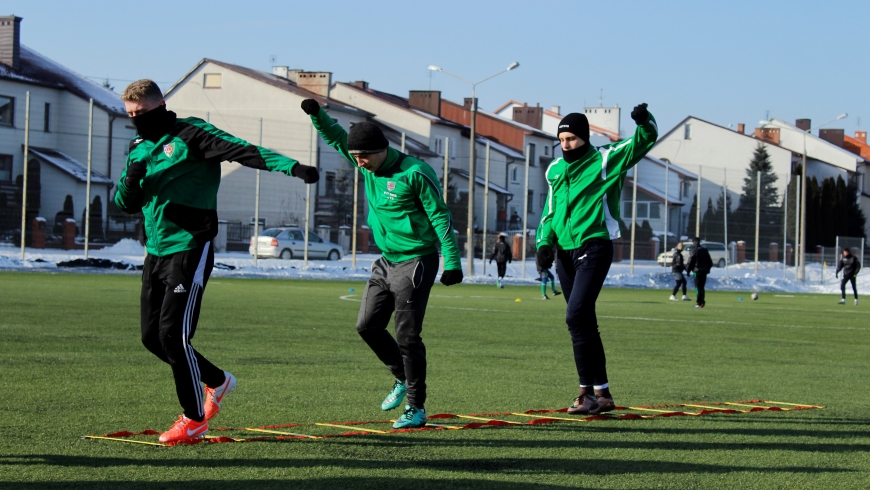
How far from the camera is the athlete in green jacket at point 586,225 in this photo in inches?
296

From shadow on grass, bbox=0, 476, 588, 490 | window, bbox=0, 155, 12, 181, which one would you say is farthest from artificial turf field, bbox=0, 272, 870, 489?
window, bbox=0, 155, 12, 181

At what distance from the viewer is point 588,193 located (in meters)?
7.62

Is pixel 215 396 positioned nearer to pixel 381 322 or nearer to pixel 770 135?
pixel 381 322

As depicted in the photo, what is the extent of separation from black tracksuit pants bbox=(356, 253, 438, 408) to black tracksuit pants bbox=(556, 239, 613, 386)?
4.04 ft

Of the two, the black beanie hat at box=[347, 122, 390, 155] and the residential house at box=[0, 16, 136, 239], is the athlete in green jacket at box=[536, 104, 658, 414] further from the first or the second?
the residential house at box=[0, 16, 136, 239]

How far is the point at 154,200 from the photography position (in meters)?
5.99

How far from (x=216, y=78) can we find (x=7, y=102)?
40.4 ft

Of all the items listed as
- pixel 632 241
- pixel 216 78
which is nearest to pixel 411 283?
pixel 632 241

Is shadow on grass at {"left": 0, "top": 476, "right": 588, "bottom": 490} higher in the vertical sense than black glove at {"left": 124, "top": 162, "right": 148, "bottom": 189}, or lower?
lower

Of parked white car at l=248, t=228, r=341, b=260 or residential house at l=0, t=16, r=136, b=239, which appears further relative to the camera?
parked white car at l=248, t=228, r=341, b=260

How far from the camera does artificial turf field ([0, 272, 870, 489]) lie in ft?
17.2

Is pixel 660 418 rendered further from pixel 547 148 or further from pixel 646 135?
pixel 547 148

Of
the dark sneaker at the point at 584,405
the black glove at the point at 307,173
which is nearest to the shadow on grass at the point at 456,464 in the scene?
the black glove at the point at 307,173

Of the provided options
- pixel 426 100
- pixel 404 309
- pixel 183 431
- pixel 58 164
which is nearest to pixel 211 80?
pixel 426 100
